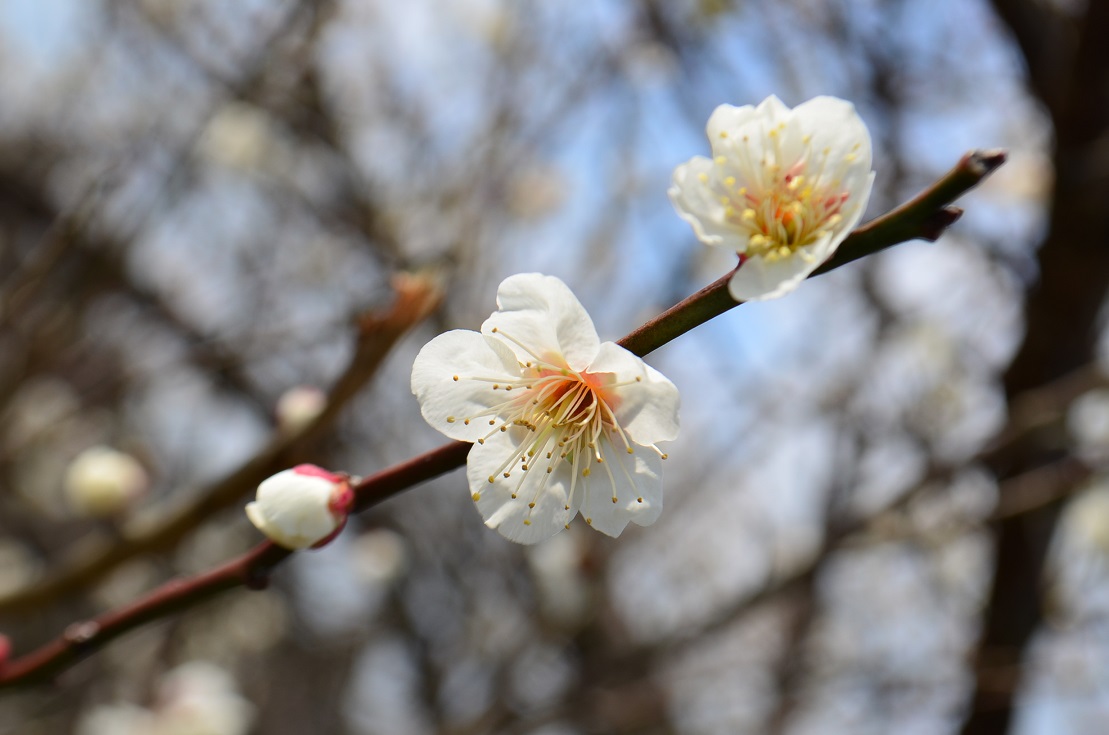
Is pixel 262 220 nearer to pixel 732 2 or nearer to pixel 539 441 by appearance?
pixel 732 2

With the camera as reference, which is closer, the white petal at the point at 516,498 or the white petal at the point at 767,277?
the white petal at the point at 767,277

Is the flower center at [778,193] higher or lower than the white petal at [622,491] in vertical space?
higher

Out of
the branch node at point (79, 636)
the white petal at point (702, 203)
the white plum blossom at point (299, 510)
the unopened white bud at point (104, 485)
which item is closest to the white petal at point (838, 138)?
the white petal at point (702, 203)

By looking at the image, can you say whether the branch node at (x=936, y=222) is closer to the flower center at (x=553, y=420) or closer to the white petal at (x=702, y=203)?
the white petal at (x=702, y=203)

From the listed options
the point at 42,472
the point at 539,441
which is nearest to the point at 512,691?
the point at 539,441

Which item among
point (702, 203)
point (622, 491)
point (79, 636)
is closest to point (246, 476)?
point (79, 636)

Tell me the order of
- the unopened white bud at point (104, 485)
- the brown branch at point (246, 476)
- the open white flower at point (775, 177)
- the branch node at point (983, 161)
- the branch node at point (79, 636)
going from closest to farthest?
the branch node at point (983, 161) < the open white flower at point (775, 177) < the branch node at point (79, 636) < the brown branch at point (246, 476) < the unopened white bud at point (104, 485)
